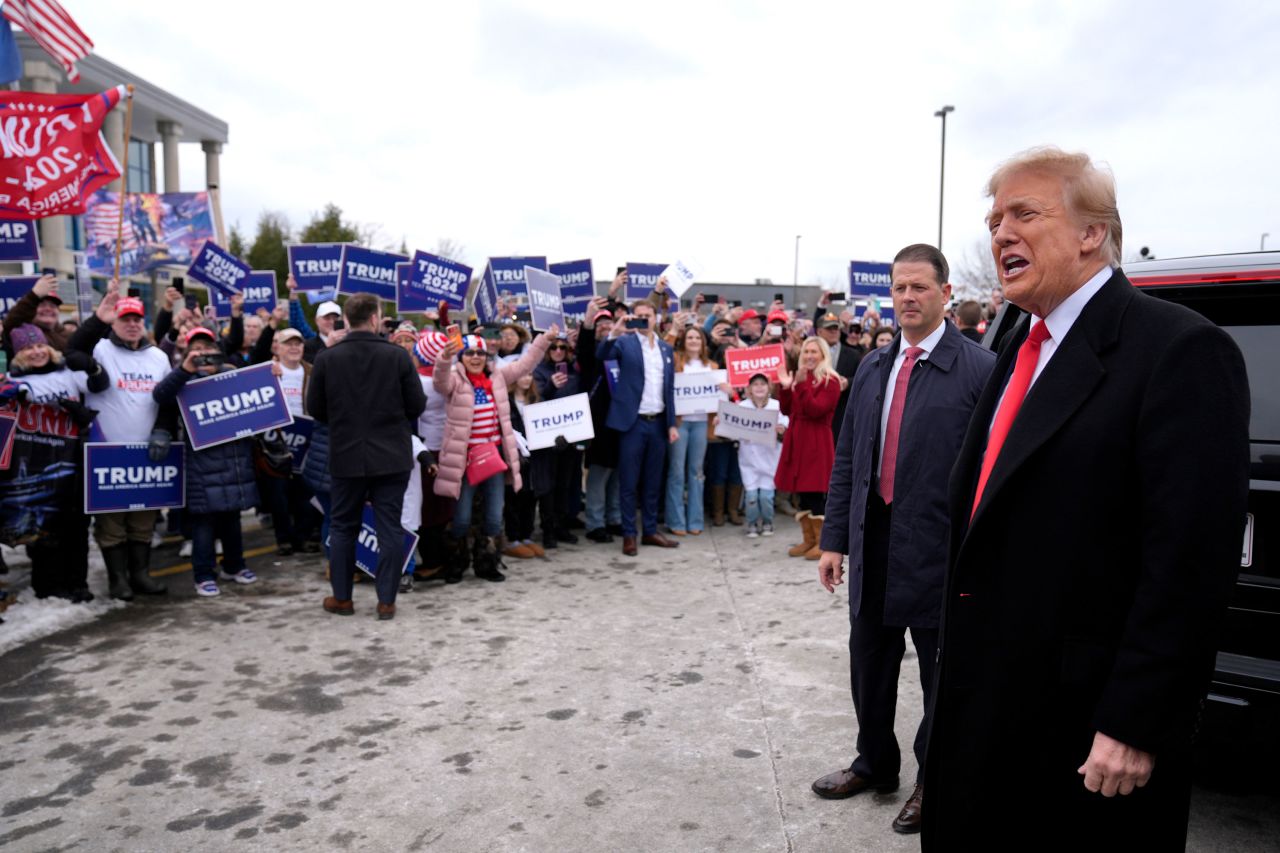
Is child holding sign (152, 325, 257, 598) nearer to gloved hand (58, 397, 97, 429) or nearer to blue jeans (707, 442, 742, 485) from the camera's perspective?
gloved hand (58, 397, 97, 429)

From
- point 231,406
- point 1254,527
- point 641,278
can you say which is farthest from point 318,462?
point 641,278

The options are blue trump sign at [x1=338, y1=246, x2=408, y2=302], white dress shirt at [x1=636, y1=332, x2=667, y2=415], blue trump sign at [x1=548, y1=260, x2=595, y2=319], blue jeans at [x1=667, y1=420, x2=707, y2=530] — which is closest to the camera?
white dress shirt at [x1=636, y1=332, x2=667, y2=415]

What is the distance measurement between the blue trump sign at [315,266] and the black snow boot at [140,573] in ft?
17.0

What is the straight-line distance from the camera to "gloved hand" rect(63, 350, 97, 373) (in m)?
6.75

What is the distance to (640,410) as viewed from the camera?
9.06 m

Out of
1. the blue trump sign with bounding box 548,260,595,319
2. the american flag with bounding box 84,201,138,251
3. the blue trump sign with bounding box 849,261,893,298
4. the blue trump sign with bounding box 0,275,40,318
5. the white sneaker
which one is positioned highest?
the american flag with bounding box 84,201,138,251

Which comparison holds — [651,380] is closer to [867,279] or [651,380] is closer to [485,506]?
[485,506]

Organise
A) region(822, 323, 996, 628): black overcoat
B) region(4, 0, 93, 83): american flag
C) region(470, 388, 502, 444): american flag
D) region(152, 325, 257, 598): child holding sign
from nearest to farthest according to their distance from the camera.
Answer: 1. region(822, 323, 996, 628): black overcoat
2. region(152, 325, 257, 598): child holding sign
3. region(470, 388, 502, 444): american flag
4. region(4, 0, 93, 83): american flag

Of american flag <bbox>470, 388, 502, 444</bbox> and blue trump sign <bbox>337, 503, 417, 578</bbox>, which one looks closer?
blue trump sign <bbox>337, 503, 417, 578</bbox>

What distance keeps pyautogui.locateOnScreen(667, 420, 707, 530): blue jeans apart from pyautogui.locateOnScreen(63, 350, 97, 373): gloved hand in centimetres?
510

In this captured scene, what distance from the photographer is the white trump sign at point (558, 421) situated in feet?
28.6

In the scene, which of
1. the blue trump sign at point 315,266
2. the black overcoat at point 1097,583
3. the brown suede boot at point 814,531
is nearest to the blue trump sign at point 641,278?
the blue trump sign at point 315,266

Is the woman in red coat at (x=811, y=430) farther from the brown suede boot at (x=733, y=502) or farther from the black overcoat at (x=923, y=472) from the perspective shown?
the black overcoat at (x=923, y=472)

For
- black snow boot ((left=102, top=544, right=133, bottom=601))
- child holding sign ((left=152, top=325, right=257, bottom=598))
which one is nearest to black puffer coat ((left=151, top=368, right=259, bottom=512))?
child holding sign ((left=152, top=325, right=257, bottom=598))
